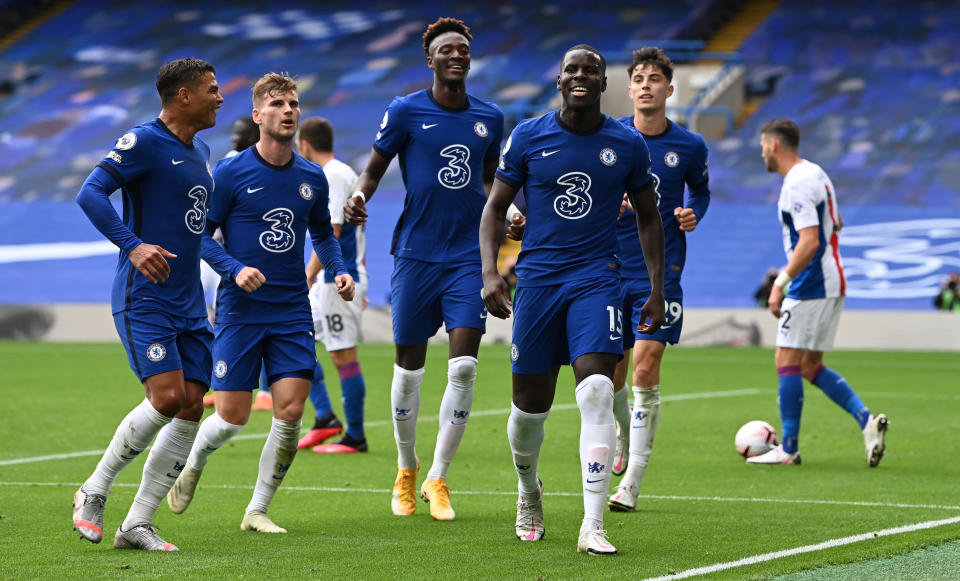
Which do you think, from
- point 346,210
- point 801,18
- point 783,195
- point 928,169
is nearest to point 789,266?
point 783,195

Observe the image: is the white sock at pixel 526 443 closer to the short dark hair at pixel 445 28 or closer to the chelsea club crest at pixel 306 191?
the chelsea club crest at pixel 306 191

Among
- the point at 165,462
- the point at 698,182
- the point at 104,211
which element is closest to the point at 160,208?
the point at 104,211

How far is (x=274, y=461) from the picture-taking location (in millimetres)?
6879

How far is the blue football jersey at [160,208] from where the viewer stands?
604 cm

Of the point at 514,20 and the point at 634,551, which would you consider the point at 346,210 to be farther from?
the point at 514,20

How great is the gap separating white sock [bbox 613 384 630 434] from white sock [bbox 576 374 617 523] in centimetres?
193

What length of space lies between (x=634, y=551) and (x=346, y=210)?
2.28m

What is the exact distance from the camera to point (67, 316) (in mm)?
25766

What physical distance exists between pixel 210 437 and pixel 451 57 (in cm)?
236

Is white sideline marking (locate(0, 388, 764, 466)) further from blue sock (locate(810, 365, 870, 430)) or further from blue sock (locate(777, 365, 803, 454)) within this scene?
blue sock (locate(810, 365, 870, 430))

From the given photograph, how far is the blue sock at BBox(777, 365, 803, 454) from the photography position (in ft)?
32.6

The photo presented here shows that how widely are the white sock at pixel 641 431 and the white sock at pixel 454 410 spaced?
94cm

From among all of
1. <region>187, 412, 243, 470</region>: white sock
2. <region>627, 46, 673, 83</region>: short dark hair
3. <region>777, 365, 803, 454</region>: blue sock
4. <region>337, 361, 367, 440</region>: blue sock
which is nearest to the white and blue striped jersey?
<region>777, 365, 803, 454</region>: blue sock

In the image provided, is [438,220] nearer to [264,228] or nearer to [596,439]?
[264,228]
